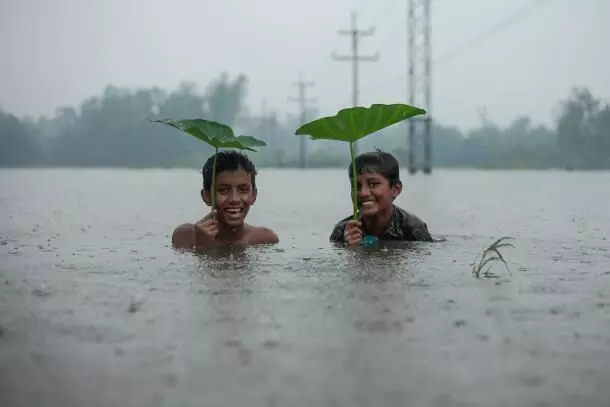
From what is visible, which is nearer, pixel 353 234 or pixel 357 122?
pixel 357 122

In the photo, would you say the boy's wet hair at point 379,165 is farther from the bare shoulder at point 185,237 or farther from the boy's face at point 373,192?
the bare shoulder at point 185,237

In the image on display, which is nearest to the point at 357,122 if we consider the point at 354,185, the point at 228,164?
the point at 354,185

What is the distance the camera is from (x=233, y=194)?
15.4ft

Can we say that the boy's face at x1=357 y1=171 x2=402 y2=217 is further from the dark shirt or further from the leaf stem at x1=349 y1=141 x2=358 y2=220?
the dark shirt

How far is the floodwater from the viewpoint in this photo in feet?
5.35

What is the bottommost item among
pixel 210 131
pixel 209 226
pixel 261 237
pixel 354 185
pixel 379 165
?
pixel 261 237

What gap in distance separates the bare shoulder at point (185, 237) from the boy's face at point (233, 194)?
232mm

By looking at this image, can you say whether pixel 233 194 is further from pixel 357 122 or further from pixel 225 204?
pixel 357 122

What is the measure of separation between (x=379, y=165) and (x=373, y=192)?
18 centimetres

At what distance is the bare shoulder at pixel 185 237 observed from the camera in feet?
15.9

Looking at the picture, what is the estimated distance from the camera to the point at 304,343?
6.75 ft

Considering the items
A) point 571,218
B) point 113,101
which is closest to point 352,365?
point 571,218

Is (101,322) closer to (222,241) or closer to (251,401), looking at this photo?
(251,401)

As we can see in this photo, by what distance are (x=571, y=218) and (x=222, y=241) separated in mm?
4151
